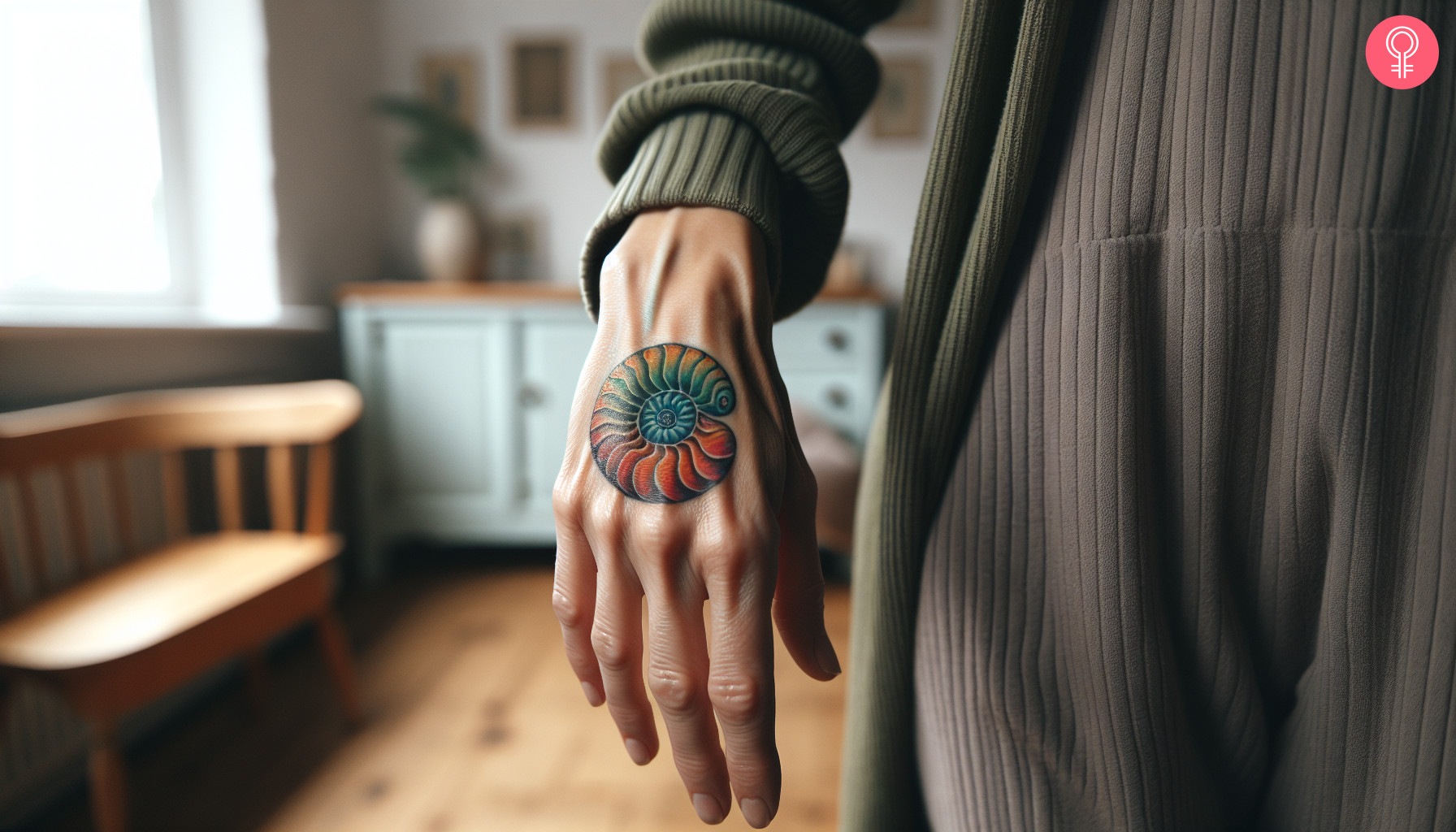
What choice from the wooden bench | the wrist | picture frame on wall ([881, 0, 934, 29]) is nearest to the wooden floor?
the wooden bench

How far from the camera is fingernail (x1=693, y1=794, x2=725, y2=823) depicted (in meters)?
0.28

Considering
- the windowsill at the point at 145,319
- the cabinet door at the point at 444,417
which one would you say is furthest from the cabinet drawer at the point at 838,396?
the windowsill at the point at 145,319

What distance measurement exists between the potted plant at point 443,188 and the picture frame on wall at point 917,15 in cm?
167

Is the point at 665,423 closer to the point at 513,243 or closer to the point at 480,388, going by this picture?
the point at 480,388

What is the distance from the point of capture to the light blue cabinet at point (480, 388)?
2.31 meters

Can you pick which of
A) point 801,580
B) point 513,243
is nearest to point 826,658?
point 801,580

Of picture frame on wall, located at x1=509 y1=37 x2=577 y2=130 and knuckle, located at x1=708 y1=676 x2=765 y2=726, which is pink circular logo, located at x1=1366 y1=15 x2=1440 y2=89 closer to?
knuckle, located at x1=708 y1=676 x2=765 y2=726

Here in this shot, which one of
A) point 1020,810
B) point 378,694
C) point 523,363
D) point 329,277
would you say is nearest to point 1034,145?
point 1020,810

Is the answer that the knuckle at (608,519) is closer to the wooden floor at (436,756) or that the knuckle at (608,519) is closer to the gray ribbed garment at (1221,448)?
the gray ribbed garment at (1221,448)

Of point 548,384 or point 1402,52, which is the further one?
point 548,384

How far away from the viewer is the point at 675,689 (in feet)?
0.85

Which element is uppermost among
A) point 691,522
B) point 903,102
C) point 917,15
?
point 917,15

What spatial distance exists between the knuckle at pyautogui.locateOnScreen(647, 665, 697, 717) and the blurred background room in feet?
1.91

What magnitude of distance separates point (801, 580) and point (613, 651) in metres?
0.08
